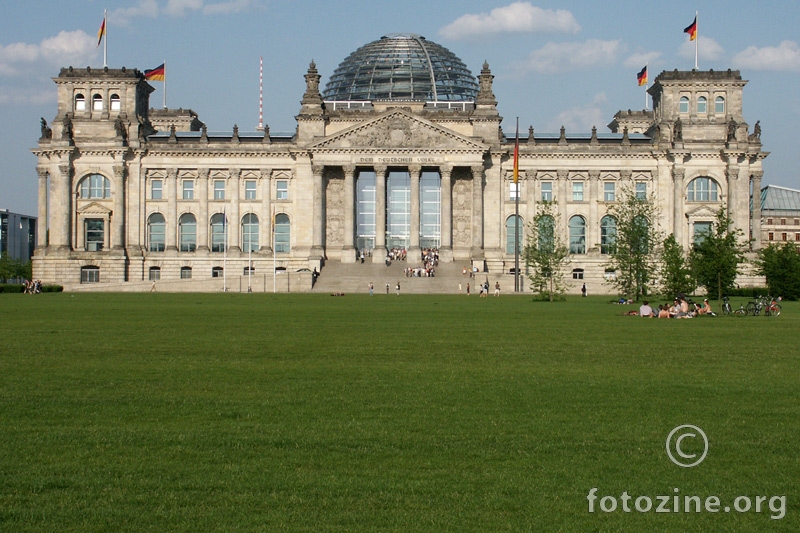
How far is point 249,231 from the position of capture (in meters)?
119

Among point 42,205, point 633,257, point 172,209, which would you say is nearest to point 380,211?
point 172,209

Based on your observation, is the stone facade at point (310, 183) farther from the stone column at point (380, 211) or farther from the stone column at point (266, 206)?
the stone column at point (380, 211)

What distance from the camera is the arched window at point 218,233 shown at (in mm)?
118812

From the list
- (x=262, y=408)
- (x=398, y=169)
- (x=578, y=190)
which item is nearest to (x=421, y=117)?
(x=398, y=169)

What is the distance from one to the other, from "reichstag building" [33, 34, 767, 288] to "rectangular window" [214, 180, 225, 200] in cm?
17

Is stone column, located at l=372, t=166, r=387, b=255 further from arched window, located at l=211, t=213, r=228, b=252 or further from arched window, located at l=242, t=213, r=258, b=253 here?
arched window, located at l=211, t=213, r=228, b=252

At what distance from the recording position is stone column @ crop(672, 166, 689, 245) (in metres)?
117

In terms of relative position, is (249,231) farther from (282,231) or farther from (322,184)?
(322,184)

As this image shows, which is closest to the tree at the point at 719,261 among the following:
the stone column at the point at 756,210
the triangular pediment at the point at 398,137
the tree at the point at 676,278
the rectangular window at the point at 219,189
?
the tree at the point at 676,278

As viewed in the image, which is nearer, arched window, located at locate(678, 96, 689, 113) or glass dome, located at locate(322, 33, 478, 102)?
arched window, located at locate(678, 96, 689, 113)

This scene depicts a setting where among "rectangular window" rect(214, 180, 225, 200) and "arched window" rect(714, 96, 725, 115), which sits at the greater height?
"arched window" rect(714, 96, 725, 115)

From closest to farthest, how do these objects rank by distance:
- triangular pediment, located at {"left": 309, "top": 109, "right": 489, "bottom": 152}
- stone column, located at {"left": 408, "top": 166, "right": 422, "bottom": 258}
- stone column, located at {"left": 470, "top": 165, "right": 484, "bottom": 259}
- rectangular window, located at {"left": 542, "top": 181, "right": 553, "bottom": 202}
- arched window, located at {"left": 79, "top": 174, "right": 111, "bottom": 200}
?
1. triangular pediment, located at {"left": 309, "top": 109, "right": 489, "bottom": 152}
2. stone column, located at {"left": 408, "top": 166, "right": 422, "bottom": 258}
3. stone column, located at {"left": 470, "top": 165, "right": 484, "bottom": 259}
4. arched window, located at {"left": 79, "top": 174, "right": 111, "bottom": 200}
5. rectangular window, located at {"left": 542, "top": 181, "right": 553, "bottom": 202}

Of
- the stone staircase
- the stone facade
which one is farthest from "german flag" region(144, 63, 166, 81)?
the stone staircase

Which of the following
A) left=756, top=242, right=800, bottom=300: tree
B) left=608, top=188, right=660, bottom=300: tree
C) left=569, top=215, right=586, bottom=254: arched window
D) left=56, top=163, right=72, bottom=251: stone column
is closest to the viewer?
left=608, top=188, right=660, bottom=300: tree
